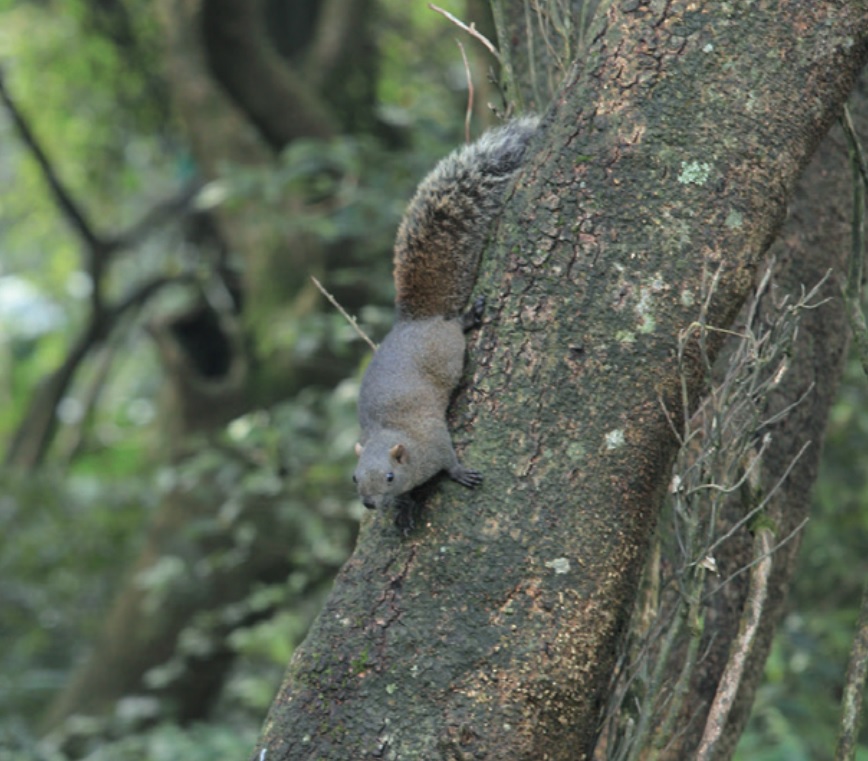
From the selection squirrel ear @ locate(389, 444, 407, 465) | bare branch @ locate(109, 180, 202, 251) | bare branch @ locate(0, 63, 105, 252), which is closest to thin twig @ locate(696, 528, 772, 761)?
squirrel ear @ locate(389, 444, 407, 465)

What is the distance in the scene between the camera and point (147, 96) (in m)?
8.99

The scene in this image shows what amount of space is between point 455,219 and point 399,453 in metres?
0.57

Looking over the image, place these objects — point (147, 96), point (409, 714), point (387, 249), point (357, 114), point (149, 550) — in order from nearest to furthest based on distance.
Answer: point (409, 714)
point (387, 249)
point (149, 550)
point (357, 114)
point (147, 96)

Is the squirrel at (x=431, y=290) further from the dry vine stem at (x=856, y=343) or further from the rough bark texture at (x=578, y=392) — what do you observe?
the dry vine stem at (x=856, y=343)

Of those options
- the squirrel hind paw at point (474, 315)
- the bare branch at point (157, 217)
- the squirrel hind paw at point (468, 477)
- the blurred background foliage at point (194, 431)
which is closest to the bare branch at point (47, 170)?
the bare branch at point (157, 217)

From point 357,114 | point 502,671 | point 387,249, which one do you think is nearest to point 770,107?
point 502,671

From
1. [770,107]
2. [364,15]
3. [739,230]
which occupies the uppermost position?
[770,107]

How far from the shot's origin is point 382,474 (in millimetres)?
2771

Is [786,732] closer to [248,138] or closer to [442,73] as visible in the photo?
[248,138]

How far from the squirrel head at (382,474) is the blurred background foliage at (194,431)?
1.63 m

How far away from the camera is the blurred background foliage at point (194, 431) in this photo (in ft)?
16.4

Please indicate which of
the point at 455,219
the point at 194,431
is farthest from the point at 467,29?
the point at 194,431

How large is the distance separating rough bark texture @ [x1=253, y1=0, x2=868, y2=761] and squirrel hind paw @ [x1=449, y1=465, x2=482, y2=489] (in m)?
0.02

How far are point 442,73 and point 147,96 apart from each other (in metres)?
2.47
